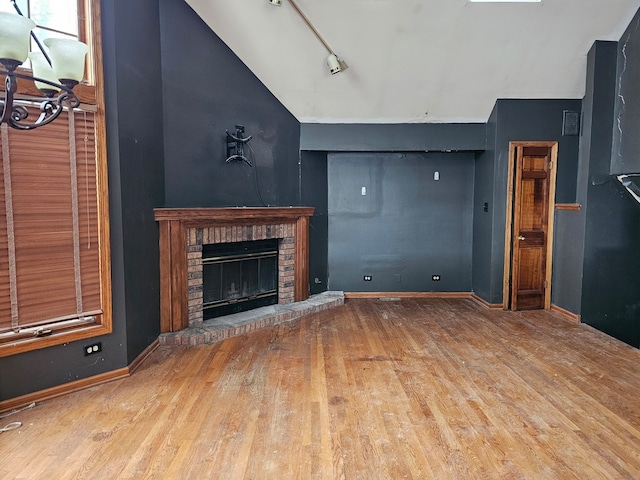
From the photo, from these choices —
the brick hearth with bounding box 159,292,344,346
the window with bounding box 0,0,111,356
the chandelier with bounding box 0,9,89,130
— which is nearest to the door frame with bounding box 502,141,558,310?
the brick hearth with bounding box 159,292,344,346

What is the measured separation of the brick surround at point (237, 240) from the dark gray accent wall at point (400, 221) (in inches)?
37.2

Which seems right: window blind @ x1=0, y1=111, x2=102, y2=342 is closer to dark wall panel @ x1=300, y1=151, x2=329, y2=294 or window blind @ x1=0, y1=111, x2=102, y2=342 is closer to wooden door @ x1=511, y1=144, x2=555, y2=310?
dark wall panel @ x1=300, y1=151, x2=329, y2=294

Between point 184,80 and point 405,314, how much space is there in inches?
136

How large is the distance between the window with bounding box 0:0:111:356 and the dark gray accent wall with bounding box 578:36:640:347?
4624mm

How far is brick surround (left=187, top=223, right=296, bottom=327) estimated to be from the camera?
387cm

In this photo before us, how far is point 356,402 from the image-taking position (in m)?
2.63

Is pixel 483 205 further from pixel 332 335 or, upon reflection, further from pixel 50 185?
pixel 50 185

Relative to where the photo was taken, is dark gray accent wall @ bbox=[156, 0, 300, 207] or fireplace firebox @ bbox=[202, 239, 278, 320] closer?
dark gray accent wall @ bbox=[156, 0, 300, 207]

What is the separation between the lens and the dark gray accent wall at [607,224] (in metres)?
4.18

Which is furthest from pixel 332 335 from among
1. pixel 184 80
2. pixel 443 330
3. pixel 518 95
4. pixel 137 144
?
pixel 518 95

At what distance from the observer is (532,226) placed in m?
4.88

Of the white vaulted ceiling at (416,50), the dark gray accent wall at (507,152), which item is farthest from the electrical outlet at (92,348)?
the dark gray accent wall at (507,152)

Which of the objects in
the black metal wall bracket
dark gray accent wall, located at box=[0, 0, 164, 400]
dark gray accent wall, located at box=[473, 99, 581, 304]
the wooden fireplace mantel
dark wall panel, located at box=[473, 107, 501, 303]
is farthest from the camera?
dark wall panel, located at box=[473, 107, 501, 303]

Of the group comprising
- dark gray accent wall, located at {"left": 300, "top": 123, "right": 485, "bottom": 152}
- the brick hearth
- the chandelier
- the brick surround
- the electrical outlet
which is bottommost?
the brick hearth
